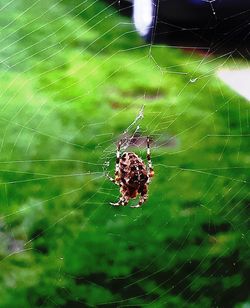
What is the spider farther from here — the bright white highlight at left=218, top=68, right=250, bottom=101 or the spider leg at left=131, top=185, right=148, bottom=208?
the bright white highlight at left=218, top=68, right=250, bottom=101

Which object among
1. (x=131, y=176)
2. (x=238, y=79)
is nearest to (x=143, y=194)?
(x=131, y=176)

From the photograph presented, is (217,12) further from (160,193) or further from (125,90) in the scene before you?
(160,193)

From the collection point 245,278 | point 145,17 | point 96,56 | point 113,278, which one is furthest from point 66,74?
point 245,278

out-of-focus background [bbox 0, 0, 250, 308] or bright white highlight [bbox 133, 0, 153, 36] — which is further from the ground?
bright white highlight [bbox 133, 0, 153, 36]

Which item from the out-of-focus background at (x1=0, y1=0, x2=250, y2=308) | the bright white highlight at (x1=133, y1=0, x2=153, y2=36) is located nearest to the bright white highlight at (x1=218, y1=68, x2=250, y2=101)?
the out-of-focus background at (x1=0, y1=0, x2=250, y2=308)

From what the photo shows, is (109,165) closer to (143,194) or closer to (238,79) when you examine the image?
(143,194)

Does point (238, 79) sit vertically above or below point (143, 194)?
above
